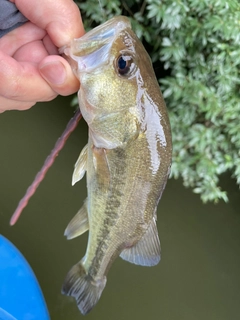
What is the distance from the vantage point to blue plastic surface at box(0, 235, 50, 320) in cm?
169

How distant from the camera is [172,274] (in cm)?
219

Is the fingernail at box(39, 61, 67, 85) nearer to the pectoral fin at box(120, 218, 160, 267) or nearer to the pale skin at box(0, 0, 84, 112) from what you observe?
the pale skin at box(0, 0, 84, 112)

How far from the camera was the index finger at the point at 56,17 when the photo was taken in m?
0.84

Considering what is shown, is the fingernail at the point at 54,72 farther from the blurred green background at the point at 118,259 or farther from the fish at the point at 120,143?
the blurred green background at the point at 118,259

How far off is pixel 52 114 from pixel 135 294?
3.60ft

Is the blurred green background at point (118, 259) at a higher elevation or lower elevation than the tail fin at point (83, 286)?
lower

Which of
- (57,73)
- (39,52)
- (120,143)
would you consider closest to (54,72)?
(57,73)

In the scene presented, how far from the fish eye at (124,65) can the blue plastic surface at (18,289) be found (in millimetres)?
1162

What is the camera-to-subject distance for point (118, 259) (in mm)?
2107

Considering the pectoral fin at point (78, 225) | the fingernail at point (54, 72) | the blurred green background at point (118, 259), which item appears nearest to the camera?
the fingernail at point (54, 72)

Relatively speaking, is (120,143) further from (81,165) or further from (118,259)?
(118,259)

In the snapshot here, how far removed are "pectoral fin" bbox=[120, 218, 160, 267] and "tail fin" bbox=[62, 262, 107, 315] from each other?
174 millimetres

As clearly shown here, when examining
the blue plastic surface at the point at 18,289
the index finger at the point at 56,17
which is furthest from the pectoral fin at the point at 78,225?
the blue plastic surface at the point at 18,289

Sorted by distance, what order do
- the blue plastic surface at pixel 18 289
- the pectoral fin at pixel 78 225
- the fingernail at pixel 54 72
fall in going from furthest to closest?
the blue plastic surface at pixel 18 289 → the pectoral fin at pixel 78 225 → the fingernail at pixel 54 72
